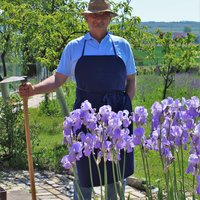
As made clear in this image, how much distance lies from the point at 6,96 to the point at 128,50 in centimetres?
409

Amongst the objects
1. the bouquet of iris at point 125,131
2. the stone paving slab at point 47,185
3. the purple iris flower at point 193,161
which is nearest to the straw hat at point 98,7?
the bouquet of iris at point 125,131

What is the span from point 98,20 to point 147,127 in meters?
4.38

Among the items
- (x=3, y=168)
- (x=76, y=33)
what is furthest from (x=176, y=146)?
(x=76, y=33)

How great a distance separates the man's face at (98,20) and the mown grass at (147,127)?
8.01 feet

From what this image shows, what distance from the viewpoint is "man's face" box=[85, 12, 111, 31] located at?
→ 3797 mm

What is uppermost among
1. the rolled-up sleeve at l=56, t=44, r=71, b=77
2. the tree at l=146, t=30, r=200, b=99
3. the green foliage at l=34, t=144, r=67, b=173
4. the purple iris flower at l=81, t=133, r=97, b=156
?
the rolled-up sleeve at l=56, t=44, r=71, b=77

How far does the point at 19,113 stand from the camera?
23.5 ft

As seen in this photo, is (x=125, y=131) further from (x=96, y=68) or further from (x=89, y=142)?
(x=96, y=68)

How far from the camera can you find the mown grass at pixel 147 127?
6.80 m

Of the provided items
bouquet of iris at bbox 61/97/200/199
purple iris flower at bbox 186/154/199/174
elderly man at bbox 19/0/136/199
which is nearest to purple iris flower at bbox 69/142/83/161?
bouquet of iris at bbox 61/97/200/199

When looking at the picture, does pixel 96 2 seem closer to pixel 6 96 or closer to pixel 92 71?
pixel 92 71

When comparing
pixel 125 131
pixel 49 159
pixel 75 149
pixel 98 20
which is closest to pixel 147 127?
pixel 49 159

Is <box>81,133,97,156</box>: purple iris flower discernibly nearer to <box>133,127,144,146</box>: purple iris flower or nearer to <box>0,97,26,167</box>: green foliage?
<box>133,127,144,146</box>: purple iris flower

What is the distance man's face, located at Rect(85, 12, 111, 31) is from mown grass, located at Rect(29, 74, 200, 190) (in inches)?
96.2
